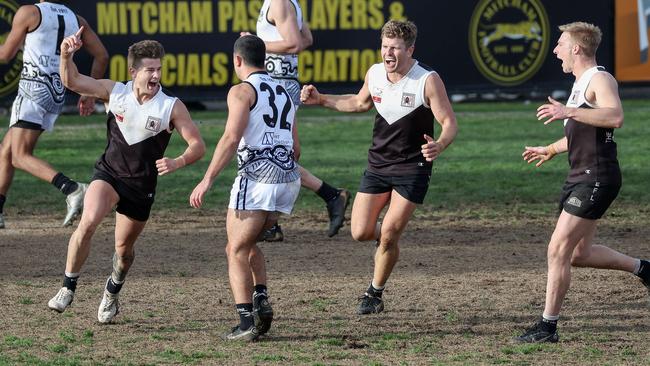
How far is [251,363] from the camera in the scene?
7855 millimetres

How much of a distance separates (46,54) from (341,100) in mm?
4226

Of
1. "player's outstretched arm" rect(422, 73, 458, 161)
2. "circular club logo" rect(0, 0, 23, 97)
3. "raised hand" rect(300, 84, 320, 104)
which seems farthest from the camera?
"circular club logo" rect(0, 0, 23, 97)

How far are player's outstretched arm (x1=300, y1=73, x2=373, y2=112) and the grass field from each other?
1.50 meters

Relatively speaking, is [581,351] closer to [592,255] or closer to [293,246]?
[592,255]

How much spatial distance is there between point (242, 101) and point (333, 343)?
1.71 m

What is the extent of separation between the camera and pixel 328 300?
9891 millimetres

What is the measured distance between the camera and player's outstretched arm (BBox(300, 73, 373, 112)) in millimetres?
9656

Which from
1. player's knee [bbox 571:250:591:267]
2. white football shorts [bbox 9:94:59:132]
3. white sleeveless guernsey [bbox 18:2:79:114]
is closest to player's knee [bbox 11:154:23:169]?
white football shorts [bbox 9:94:59:132]

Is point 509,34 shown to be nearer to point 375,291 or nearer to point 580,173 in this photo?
point 375,291

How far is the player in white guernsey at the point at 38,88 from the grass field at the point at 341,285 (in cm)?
60

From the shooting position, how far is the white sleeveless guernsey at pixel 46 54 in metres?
12.8

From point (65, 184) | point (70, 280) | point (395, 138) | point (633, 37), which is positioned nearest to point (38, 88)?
point (65, 184)

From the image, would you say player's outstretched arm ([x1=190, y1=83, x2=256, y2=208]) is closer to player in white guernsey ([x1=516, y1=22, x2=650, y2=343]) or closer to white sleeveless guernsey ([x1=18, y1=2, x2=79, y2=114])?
player in white guernsey ([x1=516, y1=22, x2=650, y2=343])

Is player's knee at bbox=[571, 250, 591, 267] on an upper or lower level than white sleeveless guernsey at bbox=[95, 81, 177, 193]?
lower
